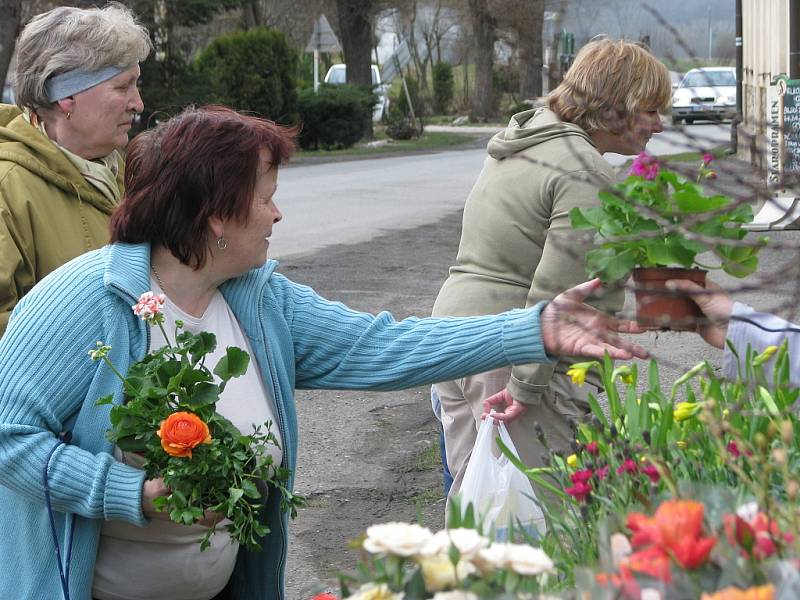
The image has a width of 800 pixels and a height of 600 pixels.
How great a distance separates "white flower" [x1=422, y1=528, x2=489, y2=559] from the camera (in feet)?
4.58

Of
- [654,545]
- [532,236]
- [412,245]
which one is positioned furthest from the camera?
[412,245]

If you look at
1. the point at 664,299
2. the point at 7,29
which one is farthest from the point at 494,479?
the point at 7,29

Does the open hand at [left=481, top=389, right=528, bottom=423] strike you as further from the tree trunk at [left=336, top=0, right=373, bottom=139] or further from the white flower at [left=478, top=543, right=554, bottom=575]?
the tree trunk at [left=336, top=0, right=373, bottom=139]

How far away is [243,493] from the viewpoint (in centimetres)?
230

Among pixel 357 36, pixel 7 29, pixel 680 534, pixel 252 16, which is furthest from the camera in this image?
pixel 252 16

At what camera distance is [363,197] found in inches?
701

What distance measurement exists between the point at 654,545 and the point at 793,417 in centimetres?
93

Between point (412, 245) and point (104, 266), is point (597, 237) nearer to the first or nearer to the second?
point (104, 266)

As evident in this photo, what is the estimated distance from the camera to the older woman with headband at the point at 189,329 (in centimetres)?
237

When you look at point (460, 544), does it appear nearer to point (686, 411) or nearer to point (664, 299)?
point (686, 411)

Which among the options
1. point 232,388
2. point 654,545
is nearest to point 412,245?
point 232,388

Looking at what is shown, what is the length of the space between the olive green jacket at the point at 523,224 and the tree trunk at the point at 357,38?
94.2 feet

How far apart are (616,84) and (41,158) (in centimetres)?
165

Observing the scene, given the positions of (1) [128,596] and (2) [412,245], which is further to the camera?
(2) [412,245]
